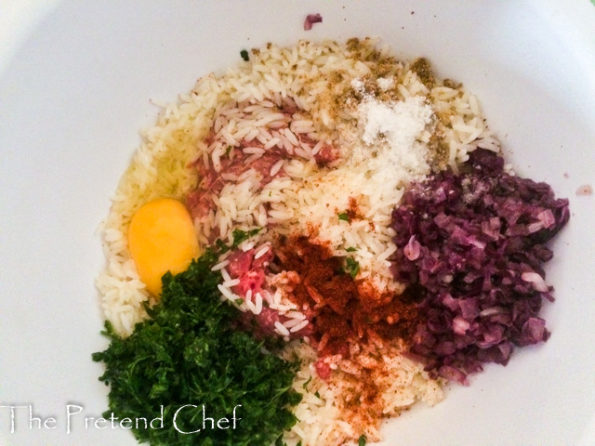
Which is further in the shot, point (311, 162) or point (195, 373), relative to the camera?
point (311, 162)

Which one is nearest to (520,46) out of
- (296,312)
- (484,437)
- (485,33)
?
(485,33)

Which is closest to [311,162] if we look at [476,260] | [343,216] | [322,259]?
[343,216]

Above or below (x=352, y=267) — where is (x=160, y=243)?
below

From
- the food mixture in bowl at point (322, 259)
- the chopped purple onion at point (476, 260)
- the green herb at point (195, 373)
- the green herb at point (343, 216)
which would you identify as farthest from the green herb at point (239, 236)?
the chopped purple onion at point (476, 260)

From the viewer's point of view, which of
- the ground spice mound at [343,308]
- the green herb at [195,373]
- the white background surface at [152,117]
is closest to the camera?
the white background surface at [152,117]

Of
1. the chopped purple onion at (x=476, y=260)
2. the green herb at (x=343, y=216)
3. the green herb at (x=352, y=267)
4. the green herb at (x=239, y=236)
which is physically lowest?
the green herb at (x=239, y=236)

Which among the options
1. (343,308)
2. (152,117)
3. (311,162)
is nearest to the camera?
(343,308)

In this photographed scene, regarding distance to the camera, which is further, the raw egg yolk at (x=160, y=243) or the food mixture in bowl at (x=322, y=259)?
the raw egg yolk at (x=160, y=243)

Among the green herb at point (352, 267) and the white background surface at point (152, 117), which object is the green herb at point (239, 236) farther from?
the white background surface at point (152, 117)

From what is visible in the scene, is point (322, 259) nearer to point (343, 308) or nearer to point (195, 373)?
point (343, 308)

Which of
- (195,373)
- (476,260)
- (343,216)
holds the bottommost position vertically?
(195,373)
